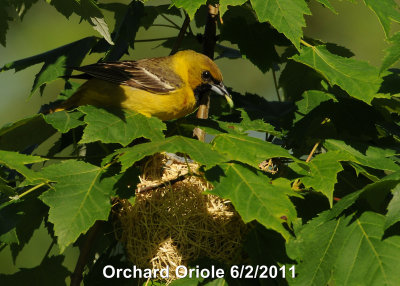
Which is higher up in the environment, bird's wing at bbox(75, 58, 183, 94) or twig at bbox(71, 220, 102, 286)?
bird's wing at bbox(75, 58, 183, 94)

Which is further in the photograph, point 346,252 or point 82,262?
point 82,262

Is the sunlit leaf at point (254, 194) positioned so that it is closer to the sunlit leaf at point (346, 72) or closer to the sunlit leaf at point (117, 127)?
the sunlit leaf at point (117, 127)

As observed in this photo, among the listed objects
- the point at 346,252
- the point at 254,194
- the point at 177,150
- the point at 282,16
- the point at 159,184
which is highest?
the point at 282,16

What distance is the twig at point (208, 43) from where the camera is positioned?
3621 millimetres

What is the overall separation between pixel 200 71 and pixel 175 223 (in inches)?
44.9

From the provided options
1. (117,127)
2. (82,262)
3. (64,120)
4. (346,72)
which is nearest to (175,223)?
(82,262)

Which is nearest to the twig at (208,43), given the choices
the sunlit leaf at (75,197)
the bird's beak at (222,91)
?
the bird's beak at (222,91)

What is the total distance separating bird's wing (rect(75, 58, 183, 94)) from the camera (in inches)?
146

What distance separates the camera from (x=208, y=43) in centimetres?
380

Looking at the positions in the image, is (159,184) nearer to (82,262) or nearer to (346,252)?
(82,262)

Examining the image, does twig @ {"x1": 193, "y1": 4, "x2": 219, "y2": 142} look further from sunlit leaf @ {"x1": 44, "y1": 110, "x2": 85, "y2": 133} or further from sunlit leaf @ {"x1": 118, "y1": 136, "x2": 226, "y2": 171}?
sunlit leaf @ {"x1": 118, "y1": 136, "x2": 226, "y2": 171}

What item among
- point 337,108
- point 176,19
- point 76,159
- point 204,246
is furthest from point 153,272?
point 176,19

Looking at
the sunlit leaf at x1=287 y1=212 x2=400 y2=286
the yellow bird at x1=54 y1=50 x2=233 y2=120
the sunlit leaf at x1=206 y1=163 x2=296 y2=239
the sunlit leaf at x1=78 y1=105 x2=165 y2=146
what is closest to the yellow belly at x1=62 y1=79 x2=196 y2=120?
the yellow bird at x1=54 y1=50 x2=233 y2=120

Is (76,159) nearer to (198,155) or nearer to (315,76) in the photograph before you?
(198,155)
